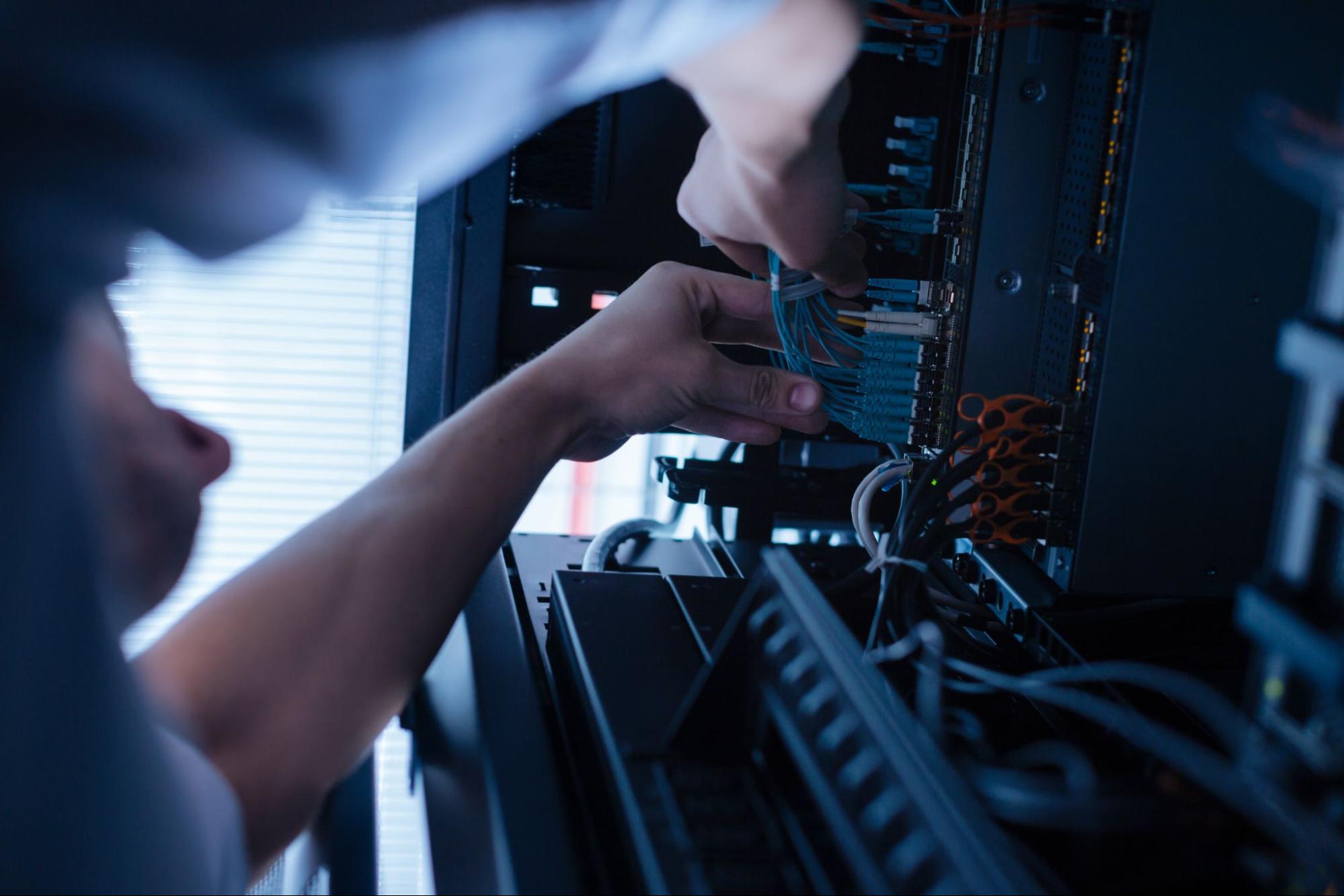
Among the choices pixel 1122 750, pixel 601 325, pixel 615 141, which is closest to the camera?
pixel 1122 750

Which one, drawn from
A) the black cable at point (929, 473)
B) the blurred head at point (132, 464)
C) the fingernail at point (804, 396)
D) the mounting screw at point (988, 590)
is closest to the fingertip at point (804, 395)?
the fingernail at point (804, 396)

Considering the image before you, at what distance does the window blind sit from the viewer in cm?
195

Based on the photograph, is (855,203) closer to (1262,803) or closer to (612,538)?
(612,538)

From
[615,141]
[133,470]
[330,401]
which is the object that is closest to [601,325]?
Result: [615,141]

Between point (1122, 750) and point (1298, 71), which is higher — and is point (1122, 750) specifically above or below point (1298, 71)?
below

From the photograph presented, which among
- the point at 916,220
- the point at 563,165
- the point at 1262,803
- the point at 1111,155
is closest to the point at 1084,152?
the point at 1111,155

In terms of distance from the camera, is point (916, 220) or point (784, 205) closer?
point (784, 205)

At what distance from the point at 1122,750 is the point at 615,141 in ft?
2.60

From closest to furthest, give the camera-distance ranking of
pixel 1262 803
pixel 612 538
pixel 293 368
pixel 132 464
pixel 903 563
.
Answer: pixel 1262 803
pixel 132 464
pixel 903 563
pixel 612 538
pixel 293 368

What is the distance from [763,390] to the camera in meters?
1.05

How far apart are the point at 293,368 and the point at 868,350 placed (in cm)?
126

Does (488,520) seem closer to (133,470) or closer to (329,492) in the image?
(133,470)

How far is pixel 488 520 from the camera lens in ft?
Result: 3.06

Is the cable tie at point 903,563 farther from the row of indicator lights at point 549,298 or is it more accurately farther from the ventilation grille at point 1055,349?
the row of indicator lights at point 549,298
